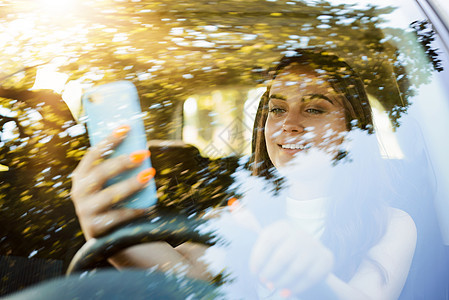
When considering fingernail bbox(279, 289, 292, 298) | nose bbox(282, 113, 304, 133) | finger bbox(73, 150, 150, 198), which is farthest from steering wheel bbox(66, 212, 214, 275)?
nose bbox(282, 113, 304, 133)

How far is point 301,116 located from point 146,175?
1.63ft

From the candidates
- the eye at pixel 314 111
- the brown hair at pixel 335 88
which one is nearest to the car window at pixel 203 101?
the brown hair at pixel 335 88

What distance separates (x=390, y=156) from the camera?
1.33 metres

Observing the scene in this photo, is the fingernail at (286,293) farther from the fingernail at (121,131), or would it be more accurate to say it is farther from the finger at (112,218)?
the fingernail at (121,131)

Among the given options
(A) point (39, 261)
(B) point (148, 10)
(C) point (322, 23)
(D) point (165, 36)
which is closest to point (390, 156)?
(C) point (322, 23)

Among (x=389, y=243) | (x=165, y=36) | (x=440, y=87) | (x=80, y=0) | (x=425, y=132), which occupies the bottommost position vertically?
(x=389, y=243)

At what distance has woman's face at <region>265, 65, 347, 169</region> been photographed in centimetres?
128

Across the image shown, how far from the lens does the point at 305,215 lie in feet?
4.05

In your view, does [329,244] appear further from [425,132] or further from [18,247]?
[18,247]

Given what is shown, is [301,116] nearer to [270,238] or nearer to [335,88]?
[335,88]

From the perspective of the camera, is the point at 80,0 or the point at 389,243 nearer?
the point at 389,243

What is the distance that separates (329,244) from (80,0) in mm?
1114

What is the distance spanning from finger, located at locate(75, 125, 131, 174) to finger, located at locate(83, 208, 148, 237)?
5.5 inches

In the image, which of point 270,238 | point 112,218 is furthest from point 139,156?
point 270,238
